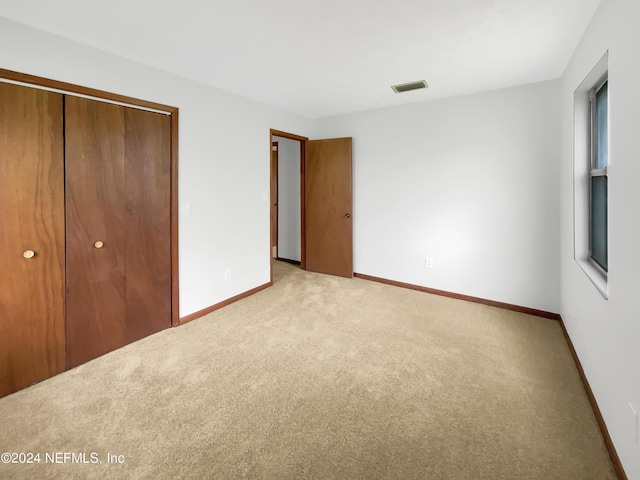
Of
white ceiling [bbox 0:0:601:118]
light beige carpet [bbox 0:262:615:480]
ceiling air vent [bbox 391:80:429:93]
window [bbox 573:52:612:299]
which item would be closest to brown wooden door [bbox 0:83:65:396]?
light beige carpet [bbox 0:262:615:480]

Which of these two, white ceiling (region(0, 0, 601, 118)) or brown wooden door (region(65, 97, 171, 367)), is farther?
brown wooden door (region(65, 97, 171, 367))

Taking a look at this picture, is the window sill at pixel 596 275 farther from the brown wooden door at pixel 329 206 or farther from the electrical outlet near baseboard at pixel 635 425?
the brown wooden door at pixel 329 206

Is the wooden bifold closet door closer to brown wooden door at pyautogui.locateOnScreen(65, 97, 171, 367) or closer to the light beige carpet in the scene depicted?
brown wooden door at pyautogui.locateOnScreen(65, 97, 171, 367)

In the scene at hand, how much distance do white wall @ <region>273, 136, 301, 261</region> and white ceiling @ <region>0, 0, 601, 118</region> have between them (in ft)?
6.73

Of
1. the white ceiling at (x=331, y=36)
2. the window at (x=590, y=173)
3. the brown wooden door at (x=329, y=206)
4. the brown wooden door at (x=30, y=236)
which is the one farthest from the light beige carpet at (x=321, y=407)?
the white ceiling at (x=331, y=36)

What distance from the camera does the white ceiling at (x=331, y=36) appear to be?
1.74 meters

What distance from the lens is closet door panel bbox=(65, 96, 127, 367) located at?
211cm

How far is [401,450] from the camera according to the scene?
4.81ft

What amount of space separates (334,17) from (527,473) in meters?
2.59

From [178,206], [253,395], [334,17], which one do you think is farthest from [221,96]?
[253,395]

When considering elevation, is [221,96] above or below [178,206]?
above

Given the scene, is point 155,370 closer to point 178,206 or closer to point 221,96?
point 178,206

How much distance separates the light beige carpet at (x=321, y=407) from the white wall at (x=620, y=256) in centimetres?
25

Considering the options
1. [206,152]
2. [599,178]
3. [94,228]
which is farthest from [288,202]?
[599,178]
